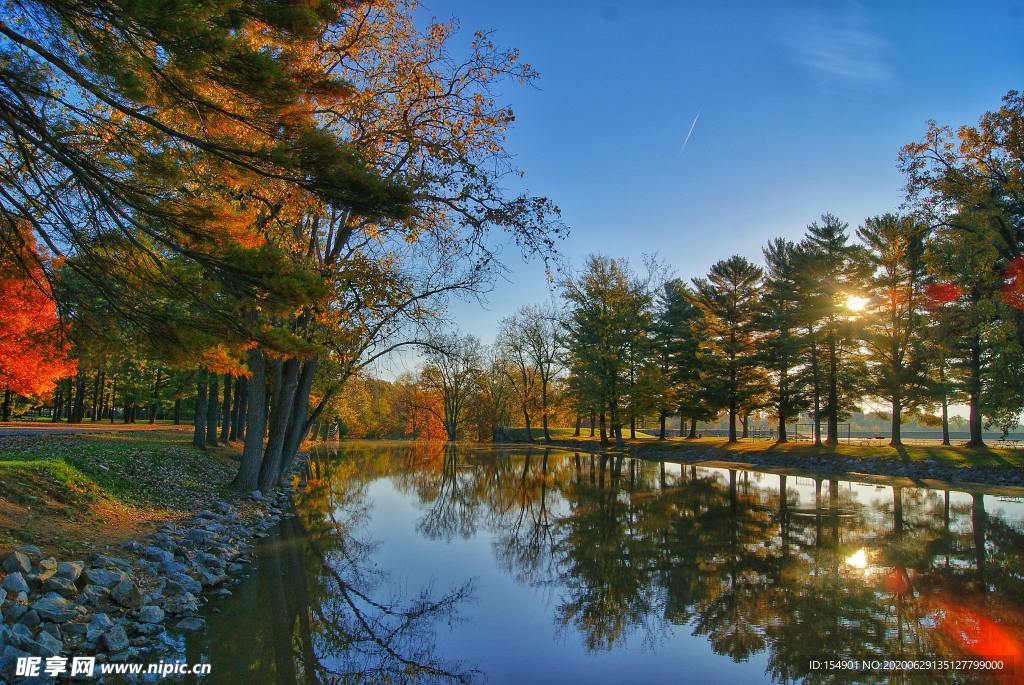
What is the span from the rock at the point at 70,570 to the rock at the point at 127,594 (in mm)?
388

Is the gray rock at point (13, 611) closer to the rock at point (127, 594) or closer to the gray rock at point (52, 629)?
the gray rock at point (52, 629)

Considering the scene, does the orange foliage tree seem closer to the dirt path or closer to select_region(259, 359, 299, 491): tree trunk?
select_region(259, 359, 299, 491): tree trunk

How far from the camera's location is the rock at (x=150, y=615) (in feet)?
20.5

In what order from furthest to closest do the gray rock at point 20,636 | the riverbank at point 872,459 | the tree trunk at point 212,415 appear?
the tree trunk at point 212,415 < the riverbank at point 872,459 < the gray rock at point 20,636

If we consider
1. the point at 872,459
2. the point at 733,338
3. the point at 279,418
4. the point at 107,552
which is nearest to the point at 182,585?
the point at 107,552

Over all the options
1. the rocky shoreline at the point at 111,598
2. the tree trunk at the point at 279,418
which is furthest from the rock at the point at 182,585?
the tree trunk at the point at 279,418

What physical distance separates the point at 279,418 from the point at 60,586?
9.27 metres

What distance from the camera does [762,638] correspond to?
6.43 meters

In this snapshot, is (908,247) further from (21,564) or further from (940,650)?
(21,564)

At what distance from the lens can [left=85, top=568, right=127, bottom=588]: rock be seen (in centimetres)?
640

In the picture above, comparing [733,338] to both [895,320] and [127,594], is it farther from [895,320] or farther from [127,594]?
[127,594]

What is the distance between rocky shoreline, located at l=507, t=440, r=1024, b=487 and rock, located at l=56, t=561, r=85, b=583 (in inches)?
1014

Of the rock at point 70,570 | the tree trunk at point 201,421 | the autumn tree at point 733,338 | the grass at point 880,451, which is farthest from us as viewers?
the autumn tree at point 733,338

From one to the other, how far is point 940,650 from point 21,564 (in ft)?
29.5
